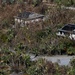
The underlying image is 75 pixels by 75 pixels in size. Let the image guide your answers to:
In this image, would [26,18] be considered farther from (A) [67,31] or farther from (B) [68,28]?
(A) [67,31]

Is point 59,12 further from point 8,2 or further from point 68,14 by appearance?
point 8,2

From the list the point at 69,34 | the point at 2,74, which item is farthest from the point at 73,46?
the point at 2,74

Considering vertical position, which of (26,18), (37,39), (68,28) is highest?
(68,28)

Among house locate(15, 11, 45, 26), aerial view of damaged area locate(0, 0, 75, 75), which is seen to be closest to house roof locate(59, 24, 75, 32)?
aerial view of damaged area locate(0, 0, 75, 75)

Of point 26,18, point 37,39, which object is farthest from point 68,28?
point 26,18

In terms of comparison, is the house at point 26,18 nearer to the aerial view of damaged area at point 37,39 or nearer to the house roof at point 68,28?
the aerial view of damaged area at point 37,39

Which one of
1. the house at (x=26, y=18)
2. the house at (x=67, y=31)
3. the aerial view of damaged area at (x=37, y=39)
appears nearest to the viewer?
the aerial view of damaged area at (x=37, y=39)

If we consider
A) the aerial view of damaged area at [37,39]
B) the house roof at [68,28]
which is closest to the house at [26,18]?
the aerial view of damaged area at [37,39]

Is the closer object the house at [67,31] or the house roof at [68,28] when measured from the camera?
the house at [67,31]
